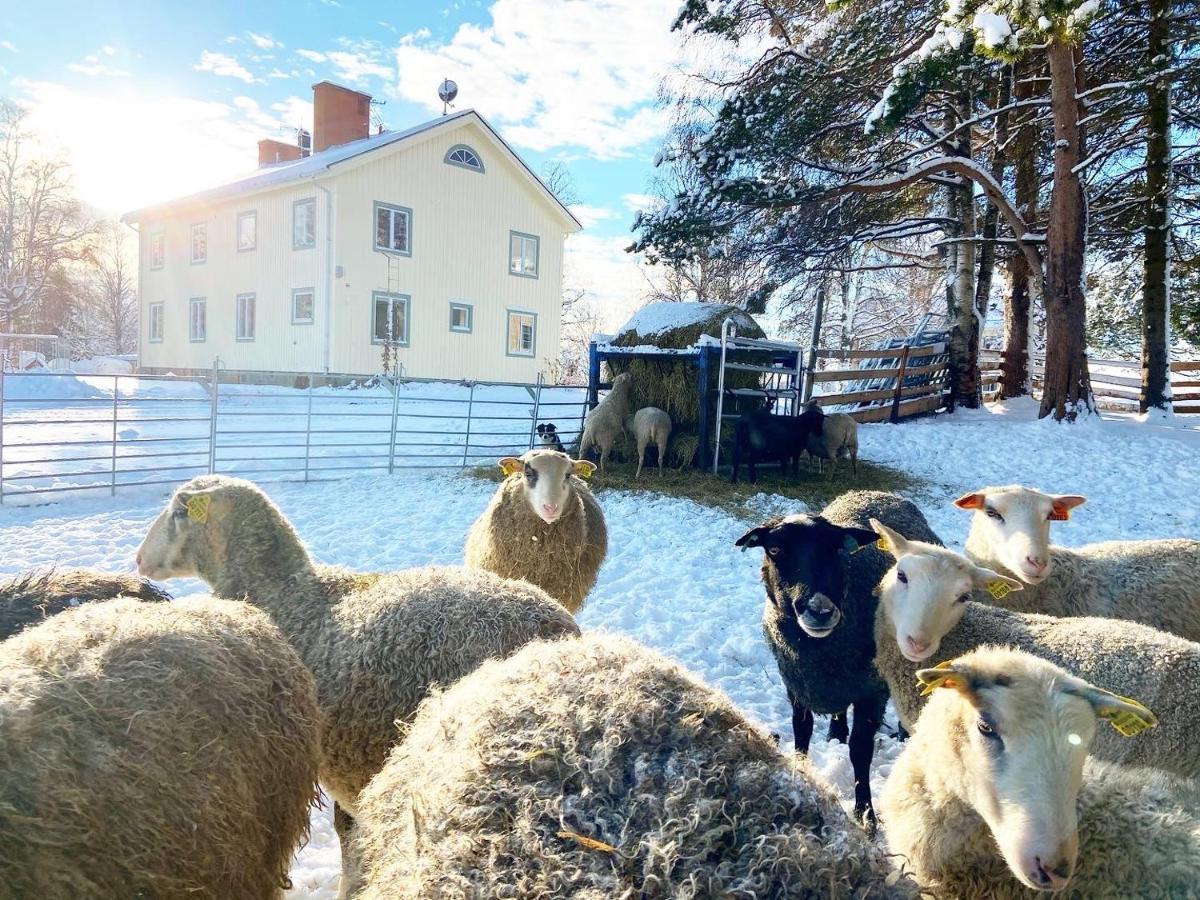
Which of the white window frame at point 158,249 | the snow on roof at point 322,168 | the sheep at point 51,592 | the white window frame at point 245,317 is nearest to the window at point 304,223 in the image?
the snow on roof at point 322,168

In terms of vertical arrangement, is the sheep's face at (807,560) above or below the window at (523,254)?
below

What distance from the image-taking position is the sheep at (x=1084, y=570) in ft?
13.8

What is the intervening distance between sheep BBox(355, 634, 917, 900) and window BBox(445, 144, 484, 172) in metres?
24.6

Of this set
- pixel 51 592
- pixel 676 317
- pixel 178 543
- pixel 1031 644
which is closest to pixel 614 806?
pixel 1031 644

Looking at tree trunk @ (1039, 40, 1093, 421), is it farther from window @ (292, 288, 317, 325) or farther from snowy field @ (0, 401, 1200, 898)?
window @ (292, 288, 317, 325)

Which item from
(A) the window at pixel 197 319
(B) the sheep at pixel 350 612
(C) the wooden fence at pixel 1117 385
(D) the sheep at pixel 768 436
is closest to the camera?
(B) the sheep at pixel 350 612

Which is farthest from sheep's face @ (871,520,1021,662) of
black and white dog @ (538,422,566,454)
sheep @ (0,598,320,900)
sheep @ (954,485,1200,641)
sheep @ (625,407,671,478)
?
black and white dog @ (538,422,566,454)

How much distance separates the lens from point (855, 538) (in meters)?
4.07

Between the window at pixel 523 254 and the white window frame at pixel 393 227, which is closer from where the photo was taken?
the white window frame at pixel 393 227

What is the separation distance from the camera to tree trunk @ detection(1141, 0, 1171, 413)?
13617 mm

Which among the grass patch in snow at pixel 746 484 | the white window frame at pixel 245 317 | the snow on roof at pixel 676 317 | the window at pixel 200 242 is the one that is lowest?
the grass patch in snow at pixel 746 484

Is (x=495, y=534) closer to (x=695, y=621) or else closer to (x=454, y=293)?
(x=695, y=621)

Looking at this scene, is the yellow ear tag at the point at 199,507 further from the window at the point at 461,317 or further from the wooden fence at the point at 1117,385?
the window at the point at 461,317

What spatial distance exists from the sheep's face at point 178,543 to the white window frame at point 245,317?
22.2 meters
